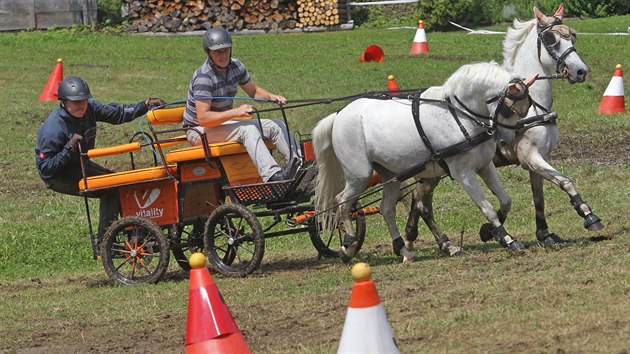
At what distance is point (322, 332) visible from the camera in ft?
26.5

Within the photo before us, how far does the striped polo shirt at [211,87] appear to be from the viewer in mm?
11125

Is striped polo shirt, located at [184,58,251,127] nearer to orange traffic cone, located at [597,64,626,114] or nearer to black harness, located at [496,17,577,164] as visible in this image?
black harness, located at [496,17,577,164]

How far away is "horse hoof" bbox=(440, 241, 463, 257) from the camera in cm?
1108

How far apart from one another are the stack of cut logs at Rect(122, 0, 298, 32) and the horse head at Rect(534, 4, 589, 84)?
19.5 meters

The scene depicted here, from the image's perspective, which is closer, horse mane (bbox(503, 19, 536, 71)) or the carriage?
the carriage

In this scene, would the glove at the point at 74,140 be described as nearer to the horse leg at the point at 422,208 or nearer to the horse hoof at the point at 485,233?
the horse leg at the point at 422,208

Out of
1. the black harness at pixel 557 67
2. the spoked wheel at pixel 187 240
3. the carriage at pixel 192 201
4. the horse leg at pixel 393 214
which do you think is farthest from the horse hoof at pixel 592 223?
the spoked wheel at pixel 187 240

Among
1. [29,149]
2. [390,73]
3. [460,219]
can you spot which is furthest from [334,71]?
[460,219]

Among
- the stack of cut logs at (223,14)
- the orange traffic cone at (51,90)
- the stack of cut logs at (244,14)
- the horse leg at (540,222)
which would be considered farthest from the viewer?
the stack of cut logs at (223,14)

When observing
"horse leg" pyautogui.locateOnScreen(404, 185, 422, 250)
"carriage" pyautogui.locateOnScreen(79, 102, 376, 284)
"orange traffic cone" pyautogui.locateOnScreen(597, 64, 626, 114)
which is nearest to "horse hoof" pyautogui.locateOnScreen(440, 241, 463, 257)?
Answer: "horse leg" pyautogui.locateOnScreen(404, 185, 422, 250)

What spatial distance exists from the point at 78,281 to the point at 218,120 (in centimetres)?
226

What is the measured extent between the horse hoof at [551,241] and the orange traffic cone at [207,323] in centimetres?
449

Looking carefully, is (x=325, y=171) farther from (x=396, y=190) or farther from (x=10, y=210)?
(x=10, y=210)

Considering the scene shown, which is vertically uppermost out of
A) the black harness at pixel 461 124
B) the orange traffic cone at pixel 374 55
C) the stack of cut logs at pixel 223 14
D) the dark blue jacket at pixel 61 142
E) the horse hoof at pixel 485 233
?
the black harness at pixel 461 124
